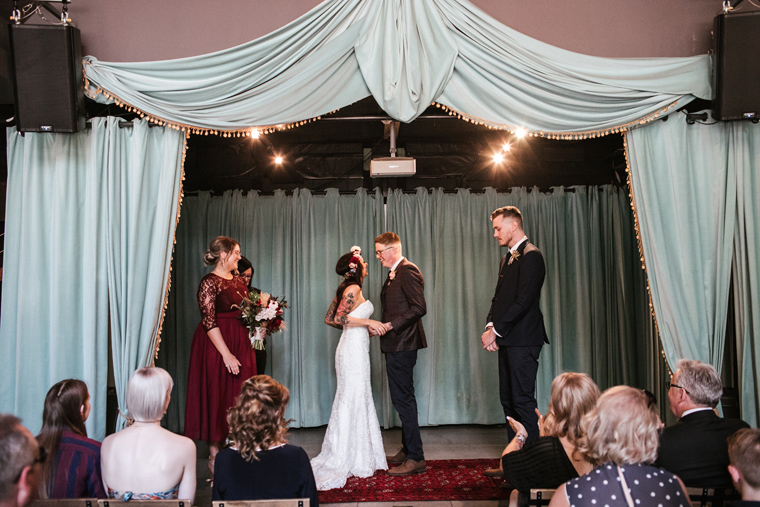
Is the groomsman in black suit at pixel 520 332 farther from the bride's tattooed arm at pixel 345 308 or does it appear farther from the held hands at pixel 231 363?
the held hands at pixel 231 363

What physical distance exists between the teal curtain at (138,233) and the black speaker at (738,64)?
343cm

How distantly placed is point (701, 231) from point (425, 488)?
2.60 metres

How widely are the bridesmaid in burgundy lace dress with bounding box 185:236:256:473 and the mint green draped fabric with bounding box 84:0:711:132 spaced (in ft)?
4.14

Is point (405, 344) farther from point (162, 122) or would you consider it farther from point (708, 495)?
point (708, 495)

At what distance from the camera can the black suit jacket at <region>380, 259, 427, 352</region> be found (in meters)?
4.57

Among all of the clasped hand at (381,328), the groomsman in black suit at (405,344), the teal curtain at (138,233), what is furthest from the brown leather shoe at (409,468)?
the teal curtain at (138,233)

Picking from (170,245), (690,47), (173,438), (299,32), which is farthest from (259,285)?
(690,47)

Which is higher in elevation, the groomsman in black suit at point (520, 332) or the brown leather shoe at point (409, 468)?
the groomsman in black suit at point (520, 332)

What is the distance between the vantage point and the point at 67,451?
2.47 meters

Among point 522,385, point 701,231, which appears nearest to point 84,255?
point 522,385

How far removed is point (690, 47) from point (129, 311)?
397 centimetres

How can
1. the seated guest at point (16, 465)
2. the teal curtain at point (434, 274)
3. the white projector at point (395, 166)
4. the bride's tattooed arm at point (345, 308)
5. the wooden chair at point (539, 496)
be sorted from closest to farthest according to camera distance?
the seated guest at point (16, 465)
the wooden chair at point (539, 496)
the white projector at point (395, 166)
the bride's tattooed arm at point (345, 308)
the teal curtain at point (434, 274)

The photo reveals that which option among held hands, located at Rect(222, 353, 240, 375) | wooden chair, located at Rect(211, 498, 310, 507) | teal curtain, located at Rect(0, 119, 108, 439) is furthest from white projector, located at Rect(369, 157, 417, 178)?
wooden chair, located at Rect(211, 498, 310, 507)

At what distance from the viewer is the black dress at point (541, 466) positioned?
253cm
